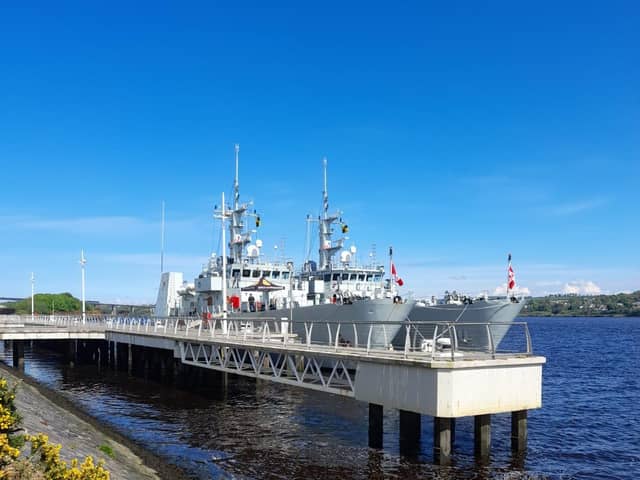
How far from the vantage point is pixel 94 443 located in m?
17.9

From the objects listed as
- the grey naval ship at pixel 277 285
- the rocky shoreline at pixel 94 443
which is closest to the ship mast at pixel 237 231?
the grey naval ship at pixel 277 285

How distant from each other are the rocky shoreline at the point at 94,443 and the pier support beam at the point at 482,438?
9.18m

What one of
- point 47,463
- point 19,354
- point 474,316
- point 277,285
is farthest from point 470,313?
point 47,463

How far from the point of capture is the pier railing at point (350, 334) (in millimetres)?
18219

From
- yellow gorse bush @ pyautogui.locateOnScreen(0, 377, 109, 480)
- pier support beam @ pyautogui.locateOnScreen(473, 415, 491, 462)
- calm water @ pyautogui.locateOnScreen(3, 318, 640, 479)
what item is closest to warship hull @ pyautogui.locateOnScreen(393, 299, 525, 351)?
calm water @ pyautogui.locateOnScreen(3, 318, 640, 479)

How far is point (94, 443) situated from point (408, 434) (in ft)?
31.9

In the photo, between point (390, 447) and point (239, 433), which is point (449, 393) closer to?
point (390, 447)

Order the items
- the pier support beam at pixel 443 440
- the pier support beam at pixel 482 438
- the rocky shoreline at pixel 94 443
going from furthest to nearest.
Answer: the pier support beam at pixel 482 438 < the pier support beam at pixel 443 440 < the rocky shoreline at pixel 94 443

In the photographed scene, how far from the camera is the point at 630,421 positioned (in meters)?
28.1

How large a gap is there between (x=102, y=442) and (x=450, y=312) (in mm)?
26740

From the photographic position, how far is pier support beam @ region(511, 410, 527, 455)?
1952cm

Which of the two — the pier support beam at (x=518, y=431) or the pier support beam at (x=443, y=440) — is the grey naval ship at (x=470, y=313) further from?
the pier support beam at (x=443, y=440)

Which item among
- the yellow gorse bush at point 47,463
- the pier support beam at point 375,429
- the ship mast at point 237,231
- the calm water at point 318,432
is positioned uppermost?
the ship mast at point 237,231

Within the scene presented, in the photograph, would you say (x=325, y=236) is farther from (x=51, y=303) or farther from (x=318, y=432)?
(x=51, y=303)
